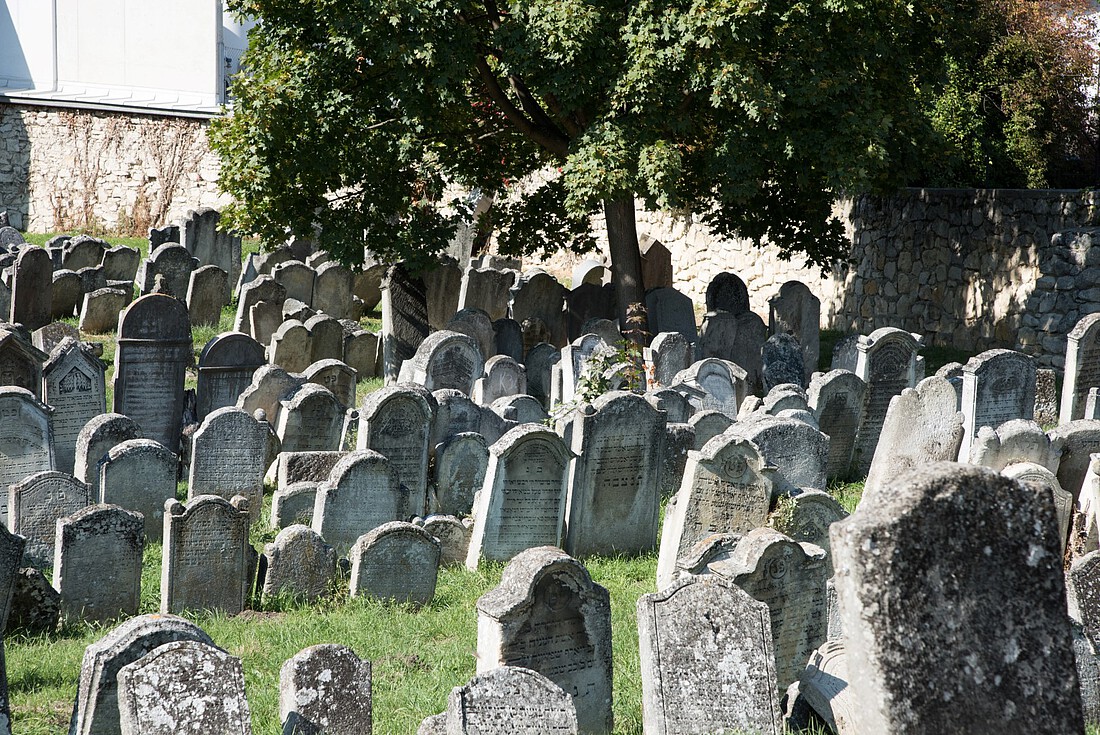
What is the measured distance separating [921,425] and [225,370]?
6.17 m

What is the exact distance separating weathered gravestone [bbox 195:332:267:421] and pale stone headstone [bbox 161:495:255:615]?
153 inches

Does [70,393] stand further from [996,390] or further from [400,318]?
[996,390]

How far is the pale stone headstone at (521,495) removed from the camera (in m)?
8.05

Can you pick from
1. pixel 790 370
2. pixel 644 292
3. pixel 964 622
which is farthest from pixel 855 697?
pixel 644 292

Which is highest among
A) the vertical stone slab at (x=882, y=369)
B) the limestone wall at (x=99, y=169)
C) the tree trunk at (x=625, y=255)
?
the limestone wall at (x=99, y=169)

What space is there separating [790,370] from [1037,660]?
10.5 m

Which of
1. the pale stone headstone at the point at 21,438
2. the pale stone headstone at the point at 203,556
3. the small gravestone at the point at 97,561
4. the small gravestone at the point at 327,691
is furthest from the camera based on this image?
the pale stone headstone at the point at 21,438

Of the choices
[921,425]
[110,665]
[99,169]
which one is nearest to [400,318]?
[921,425]

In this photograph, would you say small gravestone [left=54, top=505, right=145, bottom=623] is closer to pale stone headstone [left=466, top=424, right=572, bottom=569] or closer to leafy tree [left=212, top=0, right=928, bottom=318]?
pale stone headstone [left=466, top=424, right=572, bottom=569]

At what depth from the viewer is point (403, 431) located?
29.6 ft

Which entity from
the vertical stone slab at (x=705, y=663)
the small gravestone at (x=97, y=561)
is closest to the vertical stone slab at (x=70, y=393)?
the small gravestone at (x=97, y=561)

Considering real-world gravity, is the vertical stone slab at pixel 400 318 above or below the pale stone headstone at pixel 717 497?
above

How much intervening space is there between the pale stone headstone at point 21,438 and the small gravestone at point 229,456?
111cm

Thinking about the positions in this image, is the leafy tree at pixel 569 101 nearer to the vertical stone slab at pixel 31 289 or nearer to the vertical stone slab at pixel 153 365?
the vertical stone slab at pixel 31 289
